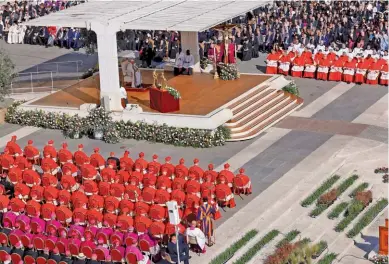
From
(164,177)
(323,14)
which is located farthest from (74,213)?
(323,14)

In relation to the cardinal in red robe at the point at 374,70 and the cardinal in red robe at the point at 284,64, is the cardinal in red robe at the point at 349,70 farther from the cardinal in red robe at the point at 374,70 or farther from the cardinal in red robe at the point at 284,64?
the cardinal in red robe at the point at 284,64

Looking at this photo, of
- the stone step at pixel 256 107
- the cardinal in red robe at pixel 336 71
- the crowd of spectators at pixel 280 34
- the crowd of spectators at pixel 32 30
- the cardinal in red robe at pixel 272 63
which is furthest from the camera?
the crowd of spectators at pixel 32 30

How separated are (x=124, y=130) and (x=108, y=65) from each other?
2.18 meters

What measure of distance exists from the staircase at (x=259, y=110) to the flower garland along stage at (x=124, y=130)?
0.66 meters

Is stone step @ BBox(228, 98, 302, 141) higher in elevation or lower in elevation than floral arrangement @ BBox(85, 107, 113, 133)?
lower

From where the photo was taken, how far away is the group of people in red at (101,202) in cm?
2378

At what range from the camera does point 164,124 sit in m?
32.5

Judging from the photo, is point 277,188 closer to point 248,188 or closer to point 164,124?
point 248,188

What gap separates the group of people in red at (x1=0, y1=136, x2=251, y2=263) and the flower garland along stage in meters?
3.74

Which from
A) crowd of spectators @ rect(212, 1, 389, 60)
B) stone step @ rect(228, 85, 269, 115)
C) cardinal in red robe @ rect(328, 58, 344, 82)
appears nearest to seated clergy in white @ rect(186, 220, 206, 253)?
stone step @ rect(228, 85, 269, 115)

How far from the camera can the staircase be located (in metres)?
32.8

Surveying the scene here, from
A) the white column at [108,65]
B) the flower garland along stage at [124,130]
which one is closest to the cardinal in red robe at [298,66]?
the flower garland along stage at [124,130]

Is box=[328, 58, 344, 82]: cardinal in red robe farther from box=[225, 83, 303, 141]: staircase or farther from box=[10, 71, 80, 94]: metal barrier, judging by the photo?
box=[10, 71, 80, 94]: metal barrier

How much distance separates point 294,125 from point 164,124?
4.46m
